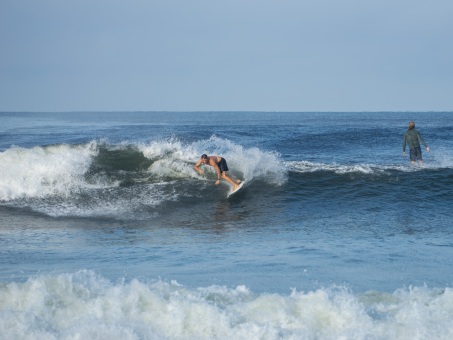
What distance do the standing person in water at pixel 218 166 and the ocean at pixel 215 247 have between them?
448 millimetres

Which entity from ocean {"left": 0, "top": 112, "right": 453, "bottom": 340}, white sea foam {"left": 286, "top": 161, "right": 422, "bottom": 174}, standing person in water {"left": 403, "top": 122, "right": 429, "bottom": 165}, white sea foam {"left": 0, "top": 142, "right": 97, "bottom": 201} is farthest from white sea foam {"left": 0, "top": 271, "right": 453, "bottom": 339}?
standing person in water {"left": 403, "top": 122, "right": 429, "bottom": 165}

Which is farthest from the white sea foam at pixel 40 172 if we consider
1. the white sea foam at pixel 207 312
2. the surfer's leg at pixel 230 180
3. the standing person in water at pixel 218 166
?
the white sea foam at pixel 207 312

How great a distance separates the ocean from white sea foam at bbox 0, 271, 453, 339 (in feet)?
0.06

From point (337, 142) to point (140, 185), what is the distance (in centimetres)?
1746

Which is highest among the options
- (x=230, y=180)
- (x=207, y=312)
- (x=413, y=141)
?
(x=413, y=141)

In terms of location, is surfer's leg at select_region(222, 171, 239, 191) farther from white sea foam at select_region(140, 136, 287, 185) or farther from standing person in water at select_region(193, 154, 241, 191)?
white sea foam at select_region(140, 136, 287, 185)

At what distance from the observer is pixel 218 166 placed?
51.2 feet

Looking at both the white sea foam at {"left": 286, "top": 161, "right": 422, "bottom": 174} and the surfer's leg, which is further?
the white sea foam at {"left": 286, "top": 161, "right": 422, "bottom": 174}

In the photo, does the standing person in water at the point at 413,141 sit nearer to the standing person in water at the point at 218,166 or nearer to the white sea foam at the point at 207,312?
the standing person in water at the point at 218,166

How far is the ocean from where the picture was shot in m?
6.09

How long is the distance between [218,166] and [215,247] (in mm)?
5731

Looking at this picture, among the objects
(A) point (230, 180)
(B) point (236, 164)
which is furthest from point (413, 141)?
(A) point (230, 180)

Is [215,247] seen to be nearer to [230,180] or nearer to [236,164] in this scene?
[230,180]

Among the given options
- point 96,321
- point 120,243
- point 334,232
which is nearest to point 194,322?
point 96,321
